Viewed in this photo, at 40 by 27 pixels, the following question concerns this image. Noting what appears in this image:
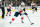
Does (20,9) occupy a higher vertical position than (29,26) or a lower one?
higher

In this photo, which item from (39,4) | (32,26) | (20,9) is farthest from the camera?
(39,4)

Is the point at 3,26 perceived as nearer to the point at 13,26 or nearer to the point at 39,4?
the point at 13,26

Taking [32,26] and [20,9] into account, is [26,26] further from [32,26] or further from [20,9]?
[20,9]

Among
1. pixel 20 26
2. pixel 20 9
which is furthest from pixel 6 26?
pixel 20 9

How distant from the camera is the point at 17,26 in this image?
285 inches

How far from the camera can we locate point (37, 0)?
2973 centimetres

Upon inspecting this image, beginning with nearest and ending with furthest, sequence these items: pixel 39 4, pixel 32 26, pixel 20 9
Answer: pixel 32 26, pixel 20 9, pixel 39 4

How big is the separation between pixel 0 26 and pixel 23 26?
106cm

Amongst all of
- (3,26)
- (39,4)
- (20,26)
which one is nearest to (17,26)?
(20,26)

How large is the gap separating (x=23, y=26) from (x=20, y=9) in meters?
1.00

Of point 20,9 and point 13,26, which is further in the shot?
point 20,9

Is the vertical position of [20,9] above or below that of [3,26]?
above

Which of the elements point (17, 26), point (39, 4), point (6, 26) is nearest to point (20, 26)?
point (17, 26)

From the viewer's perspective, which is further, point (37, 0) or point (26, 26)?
point (37, 0)
